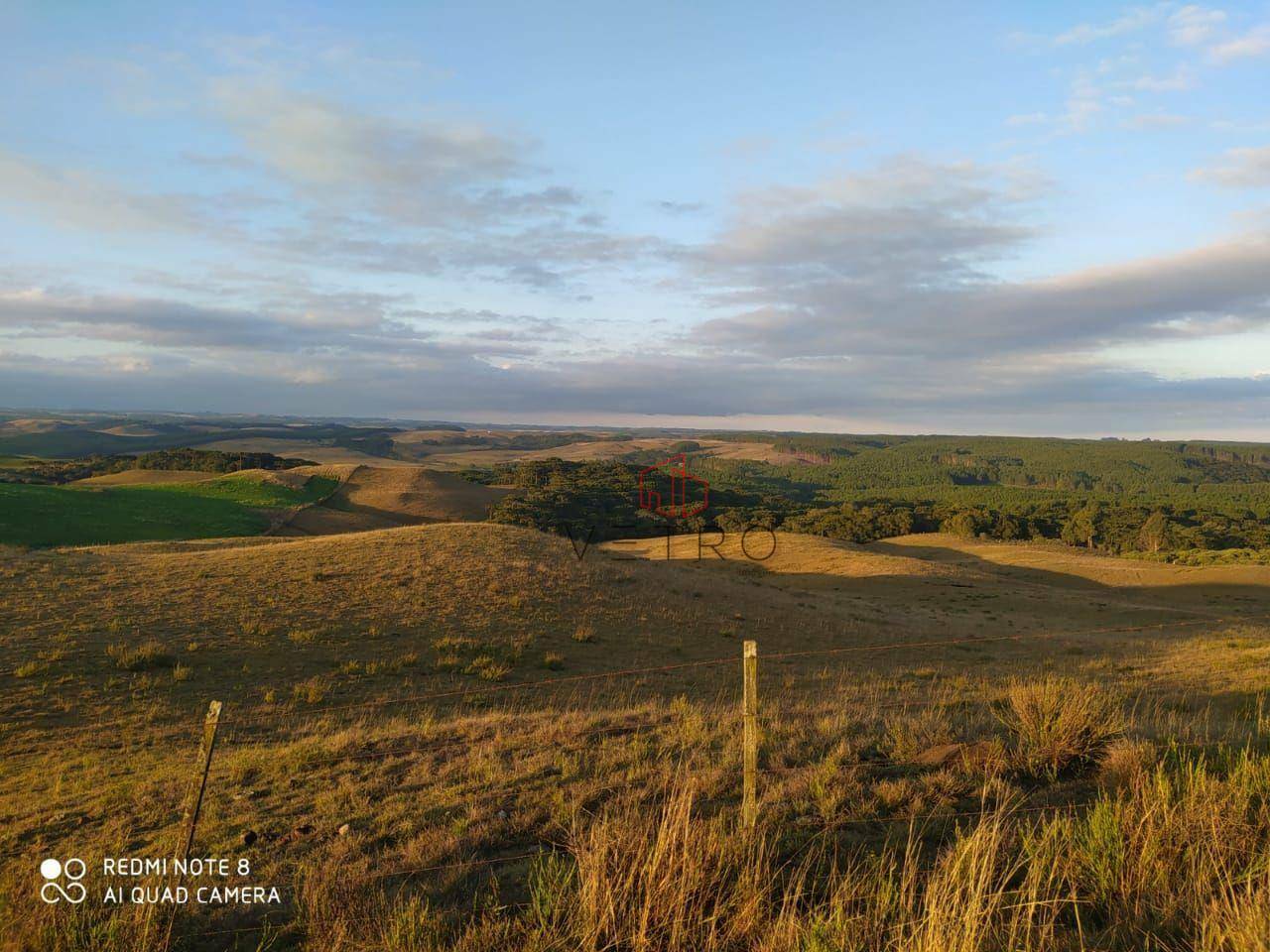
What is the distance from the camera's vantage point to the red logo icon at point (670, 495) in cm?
5996

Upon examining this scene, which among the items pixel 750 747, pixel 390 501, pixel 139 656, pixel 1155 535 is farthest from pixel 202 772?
pixel 1155 535

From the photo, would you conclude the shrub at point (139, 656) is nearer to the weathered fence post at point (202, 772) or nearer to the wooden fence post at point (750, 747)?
the weathered fence post at point (202, 772)

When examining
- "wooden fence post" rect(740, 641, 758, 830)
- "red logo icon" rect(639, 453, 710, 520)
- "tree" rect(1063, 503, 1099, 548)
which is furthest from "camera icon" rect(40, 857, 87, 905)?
"tree" rect(1063, 503, 1099, 548)

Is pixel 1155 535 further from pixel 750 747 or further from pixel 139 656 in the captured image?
pixel 139 656

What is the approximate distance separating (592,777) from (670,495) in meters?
62.3

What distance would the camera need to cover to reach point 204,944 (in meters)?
4.36

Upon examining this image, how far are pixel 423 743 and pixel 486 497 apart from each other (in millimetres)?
63498

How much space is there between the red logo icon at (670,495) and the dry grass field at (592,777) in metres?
32.0

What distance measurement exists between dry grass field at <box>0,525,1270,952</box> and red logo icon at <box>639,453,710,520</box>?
3201cm

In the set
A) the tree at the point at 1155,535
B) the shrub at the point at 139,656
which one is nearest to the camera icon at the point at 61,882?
the shrub at the point at 139,656

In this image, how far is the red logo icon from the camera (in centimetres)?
5996

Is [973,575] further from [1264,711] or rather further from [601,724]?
[601,724]

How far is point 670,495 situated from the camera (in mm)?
69250

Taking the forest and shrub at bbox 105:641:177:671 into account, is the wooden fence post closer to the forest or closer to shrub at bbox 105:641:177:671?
shrub at bbox 105:641:177:671
